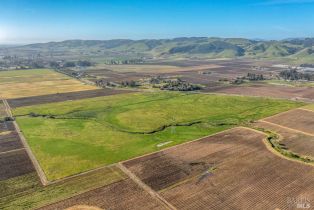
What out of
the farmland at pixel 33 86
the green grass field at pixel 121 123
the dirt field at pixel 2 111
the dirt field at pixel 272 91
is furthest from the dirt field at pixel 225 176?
the farmland at pixel 33 86

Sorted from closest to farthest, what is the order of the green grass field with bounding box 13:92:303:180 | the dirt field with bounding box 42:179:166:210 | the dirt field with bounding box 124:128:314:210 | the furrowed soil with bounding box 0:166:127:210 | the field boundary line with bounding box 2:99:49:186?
1. the dirt field with bounding box 42:179:166:210
2. the dirt field with bounding box 124:128:314:210
3. the furrowed soil with bounding box 0:166:127:210
4. the field boundary line with bounding box 2:99:49:186
5. the green grass field with bounding box 13:92:303:180

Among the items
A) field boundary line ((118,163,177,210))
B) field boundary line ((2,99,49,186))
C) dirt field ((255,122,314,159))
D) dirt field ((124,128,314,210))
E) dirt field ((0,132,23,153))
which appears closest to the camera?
field boundary line ((118,163,177,210))

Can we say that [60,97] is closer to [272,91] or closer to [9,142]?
[9,142]

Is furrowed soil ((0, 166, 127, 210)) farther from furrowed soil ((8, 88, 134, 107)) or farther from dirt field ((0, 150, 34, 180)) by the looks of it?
furrowed soil ((8, 88, 134, 107))

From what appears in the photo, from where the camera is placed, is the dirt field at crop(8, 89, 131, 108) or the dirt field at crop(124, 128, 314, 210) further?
the dirt field at crop(8, 89, 131, 108)

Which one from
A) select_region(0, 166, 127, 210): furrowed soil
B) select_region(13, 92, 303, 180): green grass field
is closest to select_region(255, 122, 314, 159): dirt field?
select_region(13, 92, 303, 180): green grass field

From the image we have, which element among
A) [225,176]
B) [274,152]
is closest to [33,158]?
[225,176]

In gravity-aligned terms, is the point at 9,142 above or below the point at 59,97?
below
